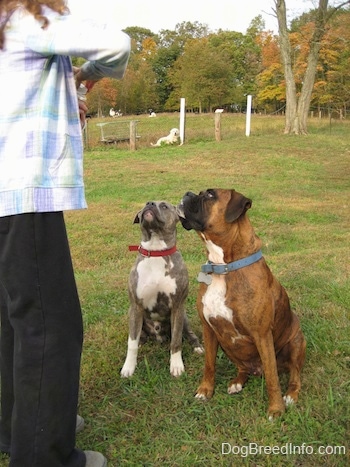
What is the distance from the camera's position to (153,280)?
367 cm

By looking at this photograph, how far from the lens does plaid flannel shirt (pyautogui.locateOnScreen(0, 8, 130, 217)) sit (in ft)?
6.21

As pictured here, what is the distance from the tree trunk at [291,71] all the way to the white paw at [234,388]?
20.2 meters

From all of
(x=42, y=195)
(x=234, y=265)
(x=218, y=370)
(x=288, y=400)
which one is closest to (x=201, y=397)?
(x=218, y=370)

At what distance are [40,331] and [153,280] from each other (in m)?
1.60

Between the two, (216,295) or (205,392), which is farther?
(205,392)

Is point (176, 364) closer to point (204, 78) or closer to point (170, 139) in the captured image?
point (170, 139)

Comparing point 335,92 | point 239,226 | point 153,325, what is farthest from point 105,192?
point 335,92

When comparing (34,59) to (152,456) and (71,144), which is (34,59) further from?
(152,456)

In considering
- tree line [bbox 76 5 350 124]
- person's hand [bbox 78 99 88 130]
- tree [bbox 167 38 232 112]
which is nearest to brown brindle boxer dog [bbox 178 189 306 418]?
person's hand [bbox 78 99 88 130]

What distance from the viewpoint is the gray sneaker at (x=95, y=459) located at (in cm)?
250

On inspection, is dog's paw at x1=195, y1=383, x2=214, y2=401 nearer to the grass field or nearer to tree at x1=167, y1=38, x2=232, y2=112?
the grass field

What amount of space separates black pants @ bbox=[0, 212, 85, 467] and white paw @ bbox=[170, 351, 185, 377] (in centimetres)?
144

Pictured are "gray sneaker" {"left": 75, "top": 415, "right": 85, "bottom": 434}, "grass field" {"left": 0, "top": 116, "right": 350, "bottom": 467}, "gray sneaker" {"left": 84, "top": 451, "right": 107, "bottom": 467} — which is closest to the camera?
"gray sneaker" {"left": 84, "top": 451, "right": 107, "bottom": 467}

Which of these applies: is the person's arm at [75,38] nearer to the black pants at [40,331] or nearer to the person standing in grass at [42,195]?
the person standing in grass at [42,195]
